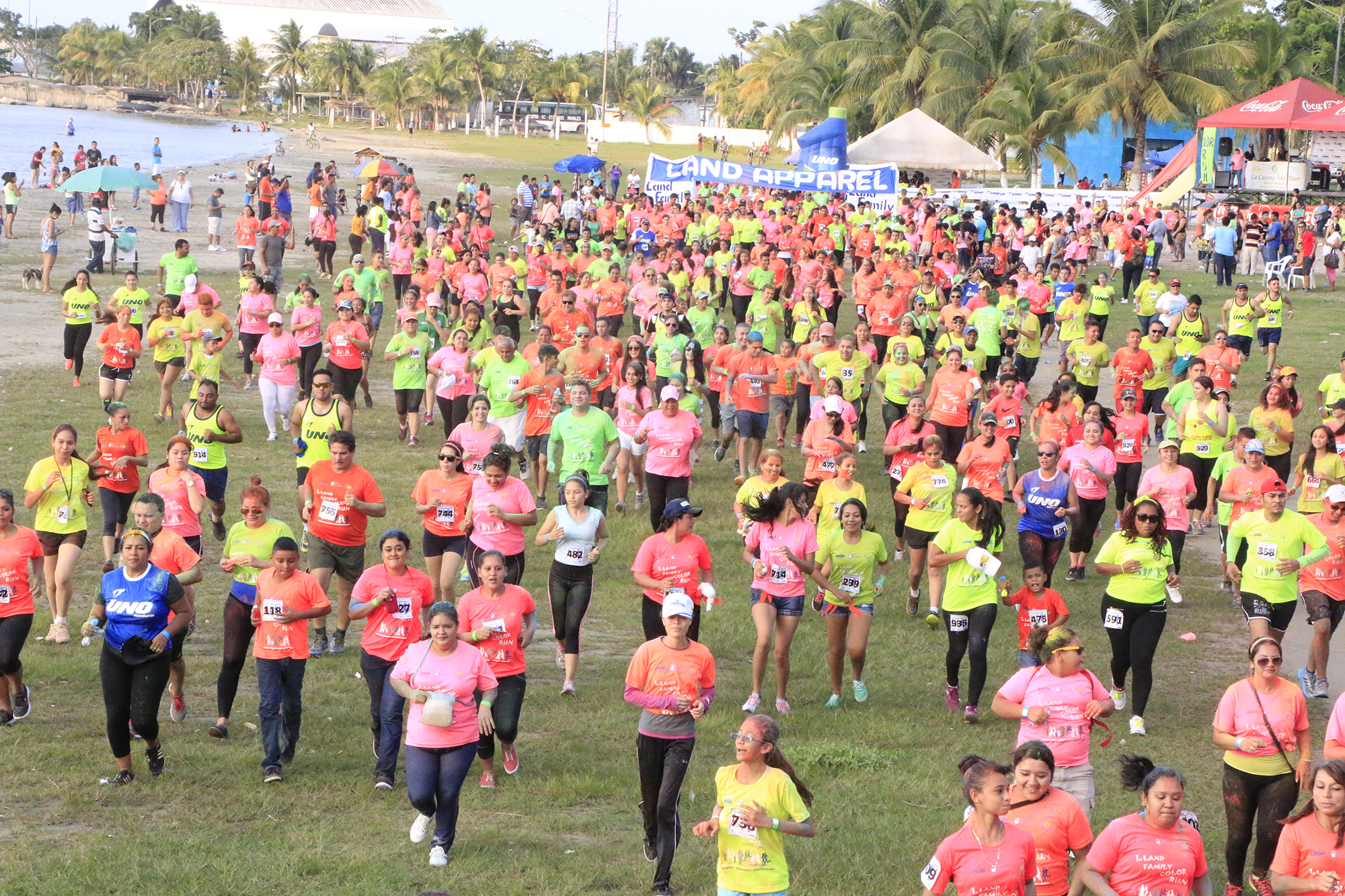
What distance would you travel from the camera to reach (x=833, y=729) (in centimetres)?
975

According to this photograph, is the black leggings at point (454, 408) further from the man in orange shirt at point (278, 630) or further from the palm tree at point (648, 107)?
the palm tree at point (648, 107)

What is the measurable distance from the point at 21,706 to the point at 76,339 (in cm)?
1132

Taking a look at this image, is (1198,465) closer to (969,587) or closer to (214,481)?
(969,587)

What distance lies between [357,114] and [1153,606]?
11843cm

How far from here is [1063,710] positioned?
7371 millimetres

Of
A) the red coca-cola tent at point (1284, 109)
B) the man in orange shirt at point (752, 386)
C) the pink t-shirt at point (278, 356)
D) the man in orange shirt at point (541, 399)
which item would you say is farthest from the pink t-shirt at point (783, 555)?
the red coca-cola tent at point (1284, 109)

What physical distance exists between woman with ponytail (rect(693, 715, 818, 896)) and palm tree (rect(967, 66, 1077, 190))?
1732 inches

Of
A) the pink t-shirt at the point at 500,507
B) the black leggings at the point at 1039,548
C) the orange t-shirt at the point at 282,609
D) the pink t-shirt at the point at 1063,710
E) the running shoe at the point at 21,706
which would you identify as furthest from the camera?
the black leggings at the point at 1039,548

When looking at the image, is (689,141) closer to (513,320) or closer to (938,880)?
(513,320)

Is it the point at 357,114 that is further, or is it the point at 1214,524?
the point at 357,114

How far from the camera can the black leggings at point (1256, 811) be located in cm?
726

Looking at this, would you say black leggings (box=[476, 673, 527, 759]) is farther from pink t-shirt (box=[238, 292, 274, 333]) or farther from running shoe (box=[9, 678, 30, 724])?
pink t-shirt (box=[238, 292, 274, 333])

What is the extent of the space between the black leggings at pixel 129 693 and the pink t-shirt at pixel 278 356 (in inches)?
320

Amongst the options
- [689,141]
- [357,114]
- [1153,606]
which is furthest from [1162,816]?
[357,114]
